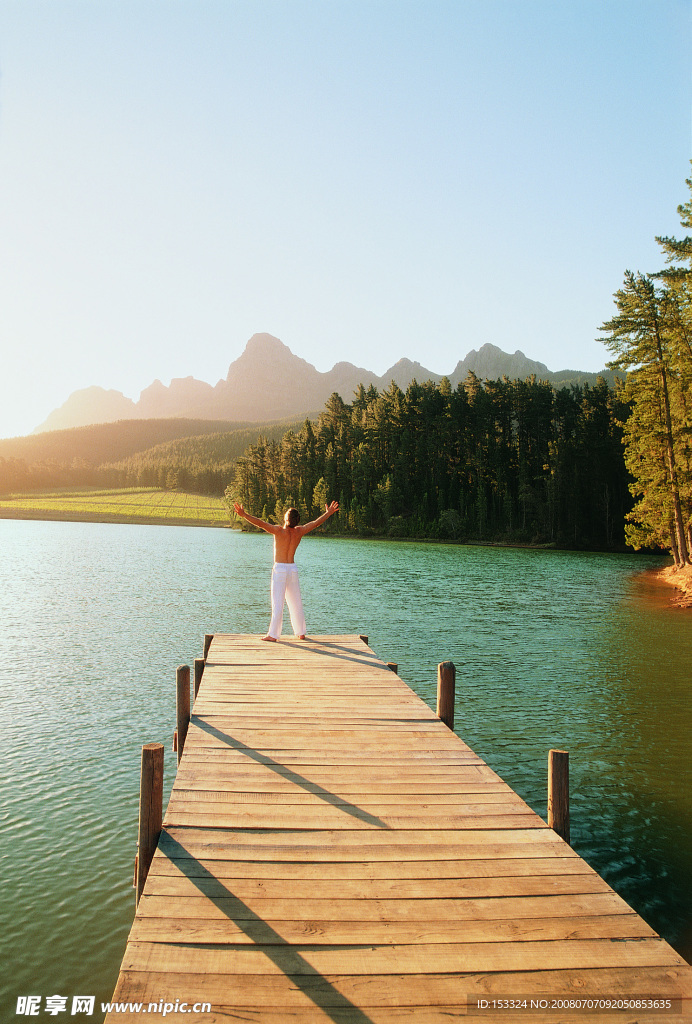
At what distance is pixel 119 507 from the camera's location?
131m

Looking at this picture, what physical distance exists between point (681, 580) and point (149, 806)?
38.8m

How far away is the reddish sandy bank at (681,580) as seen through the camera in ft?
101

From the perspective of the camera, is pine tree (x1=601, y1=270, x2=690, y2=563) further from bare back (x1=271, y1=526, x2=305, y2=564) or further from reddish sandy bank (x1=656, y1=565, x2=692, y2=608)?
bare back (x1=271, y1=526, x2=305, y2=564)

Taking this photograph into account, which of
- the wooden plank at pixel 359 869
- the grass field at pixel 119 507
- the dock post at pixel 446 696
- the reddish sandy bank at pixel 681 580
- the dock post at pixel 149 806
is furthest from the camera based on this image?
the grass field at pixel 119 507

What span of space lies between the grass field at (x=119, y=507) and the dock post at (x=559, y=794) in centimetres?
11382

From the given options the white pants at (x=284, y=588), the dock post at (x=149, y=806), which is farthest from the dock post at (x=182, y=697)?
the dock post at (x=149, y=806)

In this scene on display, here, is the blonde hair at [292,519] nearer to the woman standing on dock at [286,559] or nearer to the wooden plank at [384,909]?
the woman standing on dock at [286,559]

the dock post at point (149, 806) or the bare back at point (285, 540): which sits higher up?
the bare back at point (285, 540)

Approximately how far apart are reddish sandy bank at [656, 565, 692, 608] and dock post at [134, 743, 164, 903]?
29.9m

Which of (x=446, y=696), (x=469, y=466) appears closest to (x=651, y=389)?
(x=446, y=696)

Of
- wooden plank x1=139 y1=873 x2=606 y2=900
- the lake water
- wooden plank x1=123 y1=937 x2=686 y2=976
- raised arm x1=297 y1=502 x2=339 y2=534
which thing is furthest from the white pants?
wooden plank x1=123 y1=937 x2=686 y2=976

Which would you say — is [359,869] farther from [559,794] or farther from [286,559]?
[286,559]

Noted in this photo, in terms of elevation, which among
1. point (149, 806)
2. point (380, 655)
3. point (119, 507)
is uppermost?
point (119, 507)

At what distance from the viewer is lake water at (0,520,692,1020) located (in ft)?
21.5
